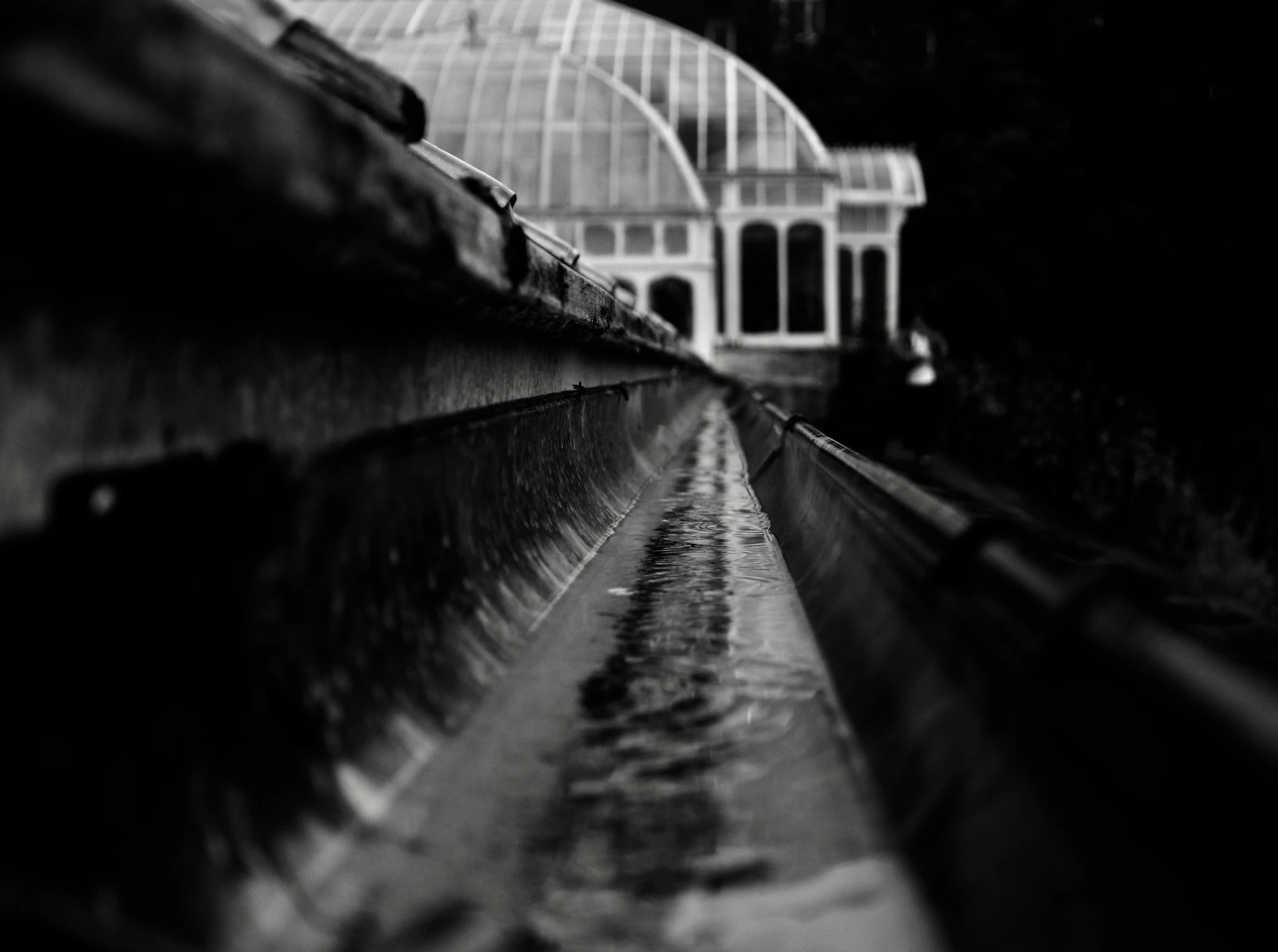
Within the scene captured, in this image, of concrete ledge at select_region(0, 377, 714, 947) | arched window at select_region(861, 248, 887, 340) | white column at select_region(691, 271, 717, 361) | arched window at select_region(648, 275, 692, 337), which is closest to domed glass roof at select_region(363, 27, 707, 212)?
white column at select_region(691, 271, 717, 361)

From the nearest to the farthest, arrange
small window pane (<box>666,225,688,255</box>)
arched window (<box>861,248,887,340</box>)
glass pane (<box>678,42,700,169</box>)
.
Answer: small window pane (<box>666,225,688,255</box>)
glass pane (<box>678,42,700,169</box>)
arched window (<box>861,248,887,340</box>)

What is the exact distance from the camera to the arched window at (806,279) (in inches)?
1458

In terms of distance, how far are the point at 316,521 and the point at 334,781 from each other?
0.29m

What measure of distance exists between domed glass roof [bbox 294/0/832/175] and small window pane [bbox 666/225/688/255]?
17.7ft

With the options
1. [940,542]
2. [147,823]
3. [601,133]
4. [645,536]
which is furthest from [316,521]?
[601,133]

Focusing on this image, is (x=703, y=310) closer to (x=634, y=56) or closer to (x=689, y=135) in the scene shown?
(x=689, y=135)

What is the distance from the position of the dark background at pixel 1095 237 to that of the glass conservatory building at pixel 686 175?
5008 mm

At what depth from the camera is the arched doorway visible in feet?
131

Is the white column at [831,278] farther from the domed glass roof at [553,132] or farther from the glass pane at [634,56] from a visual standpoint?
the glass pane at [634,56]

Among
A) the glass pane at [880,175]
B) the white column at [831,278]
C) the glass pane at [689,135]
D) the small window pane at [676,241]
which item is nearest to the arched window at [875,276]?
the white column at [831,278]

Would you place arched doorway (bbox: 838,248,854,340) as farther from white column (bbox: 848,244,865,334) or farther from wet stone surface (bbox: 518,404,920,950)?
wet stone surface (bbox: 518,404,920,950)

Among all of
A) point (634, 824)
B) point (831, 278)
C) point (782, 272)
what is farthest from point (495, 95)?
point (634, 824)

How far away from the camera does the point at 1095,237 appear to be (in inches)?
1184

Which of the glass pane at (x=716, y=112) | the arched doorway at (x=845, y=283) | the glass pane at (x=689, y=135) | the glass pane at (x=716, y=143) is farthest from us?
the arched doorway at (x=845, y=283)
